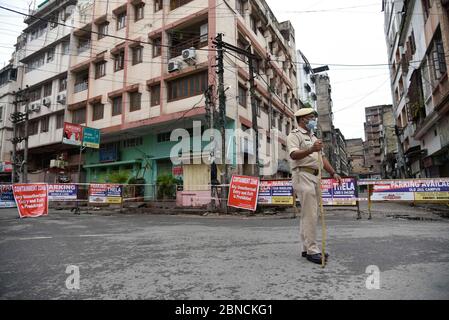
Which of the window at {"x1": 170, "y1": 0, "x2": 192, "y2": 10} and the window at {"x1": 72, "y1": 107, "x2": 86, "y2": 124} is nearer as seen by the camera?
the window at {"x1": 170, "y1": 0, "x2": 192, "y2": 10}

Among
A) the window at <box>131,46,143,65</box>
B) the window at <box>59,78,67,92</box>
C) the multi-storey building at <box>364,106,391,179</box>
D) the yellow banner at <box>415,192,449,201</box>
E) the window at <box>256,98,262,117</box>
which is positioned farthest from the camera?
the multi-storey building at <box>364,106,391,179</box>

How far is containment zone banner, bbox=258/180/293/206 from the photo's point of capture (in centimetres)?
1095

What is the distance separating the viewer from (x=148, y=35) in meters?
19.4

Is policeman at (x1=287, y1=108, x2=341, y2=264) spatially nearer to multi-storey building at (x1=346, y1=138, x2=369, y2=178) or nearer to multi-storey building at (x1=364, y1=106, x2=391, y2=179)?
multi-storey building at (x1=364, y1=106, x2=391, y2=179)

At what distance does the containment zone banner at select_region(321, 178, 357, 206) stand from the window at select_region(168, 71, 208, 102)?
1000cm

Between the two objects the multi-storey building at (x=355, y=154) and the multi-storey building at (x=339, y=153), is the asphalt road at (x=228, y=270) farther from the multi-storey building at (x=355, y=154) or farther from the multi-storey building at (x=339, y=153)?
the multi-storey building at (x=355, y=154)

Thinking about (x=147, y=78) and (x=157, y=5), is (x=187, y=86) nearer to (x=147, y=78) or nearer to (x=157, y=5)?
(x=147, y=78)

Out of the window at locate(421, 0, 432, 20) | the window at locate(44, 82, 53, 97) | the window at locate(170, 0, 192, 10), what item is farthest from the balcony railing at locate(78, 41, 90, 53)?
the window at locate(421, 0, 432, 20)

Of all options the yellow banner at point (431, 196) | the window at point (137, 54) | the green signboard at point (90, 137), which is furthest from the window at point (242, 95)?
the yellow banner at point (431, 196)

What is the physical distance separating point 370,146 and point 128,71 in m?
82.3

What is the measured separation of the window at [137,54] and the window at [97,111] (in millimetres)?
4898

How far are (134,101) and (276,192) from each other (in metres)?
13.7

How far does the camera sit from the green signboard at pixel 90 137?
1953 cm

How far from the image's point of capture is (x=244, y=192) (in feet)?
38.1
